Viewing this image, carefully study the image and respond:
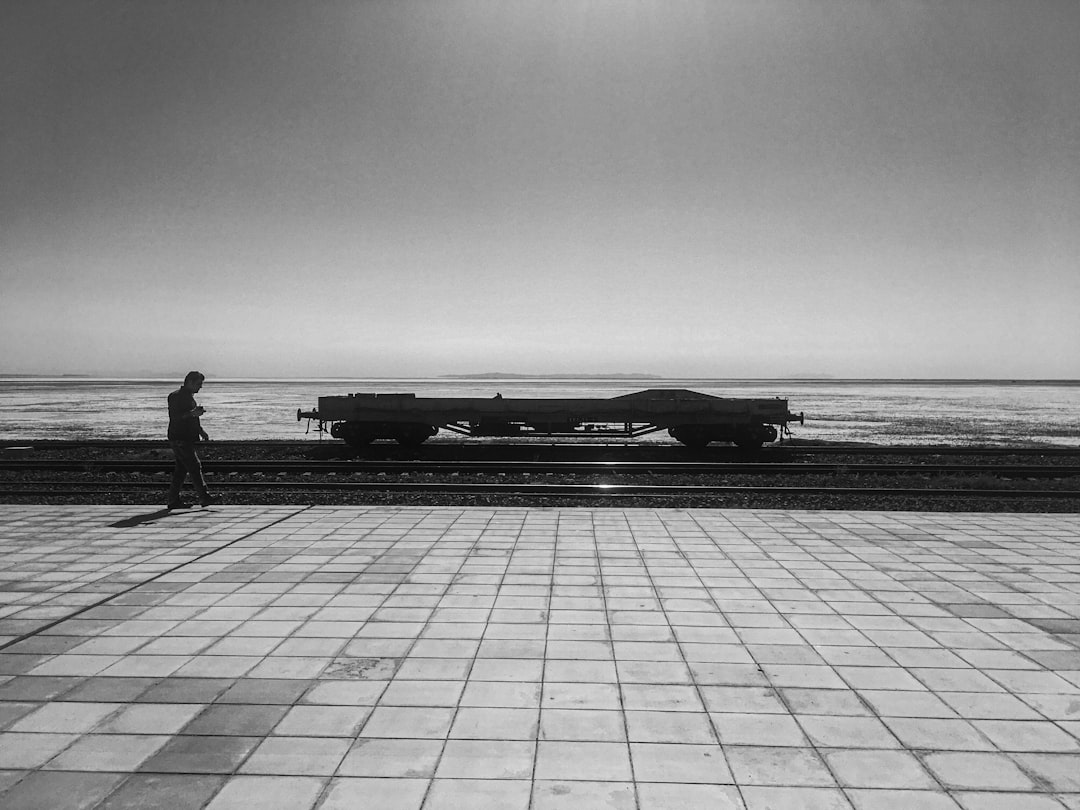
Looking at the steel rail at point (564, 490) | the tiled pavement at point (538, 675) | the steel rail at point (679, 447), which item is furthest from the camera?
the steel rail at point (679, 447)

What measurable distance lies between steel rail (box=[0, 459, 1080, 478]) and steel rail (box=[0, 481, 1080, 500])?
5.09ft

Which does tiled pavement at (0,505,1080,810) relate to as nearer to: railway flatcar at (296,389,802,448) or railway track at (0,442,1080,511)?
railway track at (0,442,1080,511)

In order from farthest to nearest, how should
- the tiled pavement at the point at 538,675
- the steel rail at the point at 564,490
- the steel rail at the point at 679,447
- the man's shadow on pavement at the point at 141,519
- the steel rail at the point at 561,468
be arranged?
1. the steel rail at the point at 679,447
2. the steel rail at the point at 561,468
3. the steel rail at the point at 564,490
4. the man's shadow on pavement at the point at 141,519
5. the tiled pavement at the point at 538,675

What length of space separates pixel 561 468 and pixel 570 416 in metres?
3.36

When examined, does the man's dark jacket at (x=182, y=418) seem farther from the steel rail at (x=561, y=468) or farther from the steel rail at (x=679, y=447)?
the steel rail at (x=679, y=447)

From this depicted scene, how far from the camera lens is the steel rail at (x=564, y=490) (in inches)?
412

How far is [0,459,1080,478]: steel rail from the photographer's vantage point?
1267cm

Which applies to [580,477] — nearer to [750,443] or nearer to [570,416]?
[570,416]

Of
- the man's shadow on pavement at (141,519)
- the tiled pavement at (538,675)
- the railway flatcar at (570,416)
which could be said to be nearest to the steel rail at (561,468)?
the railway flatcar at (570,416)

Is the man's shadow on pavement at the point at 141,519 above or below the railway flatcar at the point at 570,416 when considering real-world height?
below

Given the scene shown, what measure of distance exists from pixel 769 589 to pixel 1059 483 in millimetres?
9839

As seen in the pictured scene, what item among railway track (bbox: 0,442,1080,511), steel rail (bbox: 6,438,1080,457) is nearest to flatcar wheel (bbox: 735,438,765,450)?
steel rail (bbox: 6,438,1080,457)

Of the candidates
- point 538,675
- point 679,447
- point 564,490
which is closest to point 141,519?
point 564,490

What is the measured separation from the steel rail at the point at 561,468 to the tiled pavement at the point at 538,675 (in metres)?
5.52
